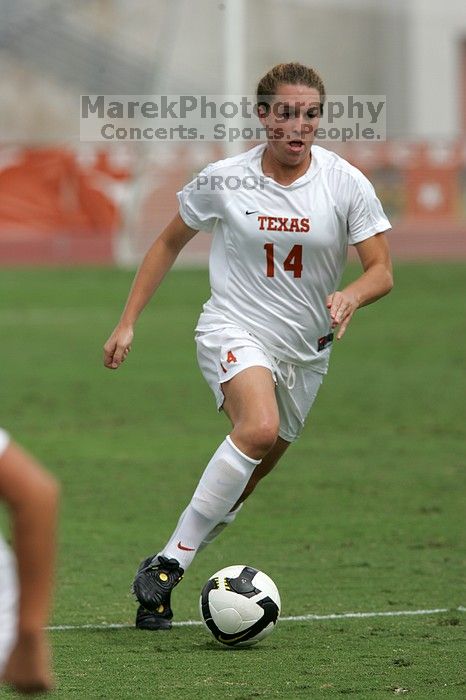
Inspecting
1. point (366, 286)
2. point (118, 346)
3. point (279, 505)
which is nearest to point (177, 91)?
point (279, 505)

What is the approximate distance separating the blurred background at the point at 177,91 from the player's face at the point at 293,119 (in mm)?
16653

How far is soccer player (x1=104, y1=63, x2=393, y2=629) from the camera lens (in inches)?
222

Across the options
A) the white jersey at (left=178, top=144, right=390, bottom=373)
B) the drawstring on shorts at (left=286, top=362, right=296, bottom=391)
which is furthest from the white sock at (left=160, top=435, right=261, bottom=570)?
the white jersey at (left=178, top=144, right=390, bottom=373)

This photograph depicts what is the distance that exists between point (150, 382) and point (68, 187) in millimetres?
12721

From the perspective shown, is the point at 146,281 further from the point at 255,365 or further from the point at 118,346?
the point at 255,365

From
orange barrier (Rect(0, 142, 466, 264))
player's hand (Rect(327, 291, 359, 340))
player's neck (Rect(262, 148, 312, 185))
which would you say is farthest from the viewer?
orange barrier (Rect(0, 142, 466, 264))

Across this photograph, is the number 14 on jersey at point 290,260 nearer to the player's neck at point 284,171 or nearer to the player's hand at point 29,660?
the player's neck at point 284,171

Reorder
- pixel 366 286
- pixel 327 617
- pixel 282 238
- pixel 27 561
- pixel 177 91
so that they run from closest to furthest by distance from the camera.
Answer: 1. pixel 27 561
2. pixel 366 286
3. pixel 282 238
4. pixel 327 617
5. pixel 177 91

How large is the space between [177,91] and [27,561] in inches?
1202

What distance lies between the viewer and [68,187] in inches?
1018

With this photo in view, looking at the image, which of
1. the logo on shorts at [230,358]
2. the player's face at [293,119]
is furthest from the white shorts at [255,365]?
→ the player's face at [293,119]

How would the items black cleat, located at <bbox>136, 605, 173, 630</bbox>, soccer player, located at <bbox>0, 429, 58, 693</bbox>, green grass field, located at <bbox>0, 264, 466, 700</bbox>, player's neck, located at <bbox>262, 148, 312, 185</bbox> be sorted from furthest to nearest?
1. player's neck, located at <bbox>262, 148, 312, 185</bbox>
2. black cleat, located at <bbox>136, 605, 173, 630</bbox>
3. green grass field, located at <bbox>0, 264, 466, 700</bbox>
4. soccer player, located at <bbox>0, 429, 58, 693</bbox>

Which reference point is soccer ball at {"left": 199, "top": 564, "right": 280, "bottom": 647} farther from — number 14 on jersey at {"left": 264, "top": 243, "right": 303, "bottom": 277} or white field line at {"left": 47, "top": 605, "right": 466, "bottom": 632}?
number 14 on jersey at {"left": 264, "top": 243, "right": 303, "bottom": 277}

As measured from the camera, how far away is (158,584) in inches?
223
